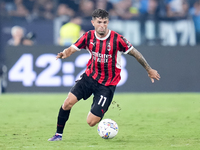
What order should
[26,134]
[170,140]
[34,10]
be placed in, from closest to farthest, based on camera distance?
[170,140], [26,134], [34,10]

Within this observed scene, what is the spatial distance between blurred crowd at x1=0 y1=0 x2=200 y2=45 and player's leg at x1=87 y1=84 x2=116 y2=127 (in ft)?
26.5

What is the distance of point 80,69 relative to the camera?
12766 mm

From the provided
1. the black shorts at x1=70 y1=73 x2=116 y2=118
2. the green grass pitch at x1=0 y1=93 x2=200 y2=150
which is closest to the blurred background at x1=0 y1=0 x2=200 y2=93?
the green grass pitch at x1=0 y1=93 x2=200 y2=150

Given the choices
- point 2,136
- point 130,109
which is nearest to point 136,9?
point 130,109

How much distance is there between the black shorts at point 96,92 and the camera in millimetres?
6496

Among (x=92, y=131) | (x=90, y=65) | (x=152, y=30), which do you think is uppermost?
(x=152, y=30)

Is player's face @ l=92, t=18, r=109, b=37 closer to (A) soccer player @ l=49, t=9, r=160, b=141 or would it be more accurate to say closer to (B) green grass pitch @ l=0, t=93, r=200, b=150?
(A) soccer player @ l=49, t=9, r=160, b=141

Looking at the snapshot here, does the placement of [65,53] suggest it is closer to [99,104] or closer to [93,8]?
[99,104]

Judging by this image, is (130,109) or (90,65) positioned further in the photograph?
(130,109)

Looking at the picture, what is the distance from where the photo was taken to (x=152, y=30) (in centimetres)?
1436

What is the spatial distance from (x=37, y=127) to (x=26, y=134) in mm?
753

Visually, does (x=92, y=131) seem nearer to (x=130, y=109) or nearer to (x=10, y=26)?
(x=130, y=109)

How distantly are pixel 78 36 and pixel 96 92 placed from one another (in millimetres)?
7976

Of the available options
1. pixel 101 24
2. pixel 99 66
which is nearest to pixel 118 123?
pixel 99 66
